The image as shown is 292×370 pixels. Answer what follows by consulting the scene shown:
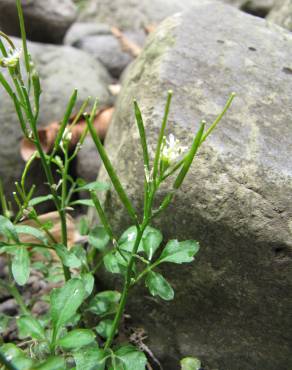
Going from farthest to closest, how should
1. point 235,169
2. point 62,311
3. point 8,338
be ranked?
point 8,338, point 235,169, point 62,311

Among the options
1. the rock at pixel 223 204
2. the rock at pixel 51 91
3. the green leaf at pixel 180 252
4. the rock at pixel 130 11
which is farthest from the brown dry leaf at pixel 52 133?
the rock at pixel 130 11

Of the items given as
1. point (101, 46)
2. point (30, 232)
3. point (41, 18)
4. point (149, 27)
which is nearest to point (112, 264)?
point (30, 232)

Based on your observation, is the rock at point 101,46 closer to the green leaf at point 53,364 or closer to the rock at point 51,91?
the rock at point 51,91

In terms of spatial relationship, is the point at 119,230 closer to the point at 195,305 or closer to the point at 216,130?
the point at 195,305

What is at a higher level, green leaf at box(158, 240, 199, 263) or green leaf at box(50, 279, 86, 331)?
green leaf at box(158, 240, 199, 263)

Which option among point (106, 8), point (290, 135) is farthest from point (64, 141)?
point (106, 8)

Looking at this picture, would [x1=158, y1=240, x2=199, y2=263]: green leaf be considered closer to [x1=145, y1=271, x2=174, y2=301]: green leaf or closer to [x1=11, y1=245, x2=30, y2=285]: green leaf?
[x1=145, y1=271, x2=174, y2=301]: green leaf

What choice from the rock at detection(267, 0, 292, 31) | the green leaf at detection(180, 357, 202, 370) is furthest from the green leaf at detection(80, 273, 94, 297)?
the rock at detection(267, 0, 292, 31)
